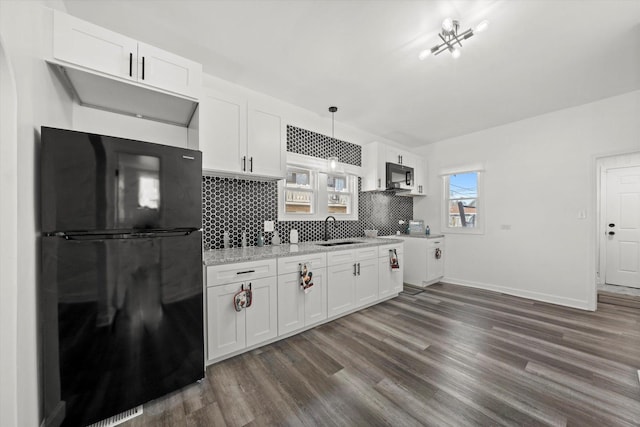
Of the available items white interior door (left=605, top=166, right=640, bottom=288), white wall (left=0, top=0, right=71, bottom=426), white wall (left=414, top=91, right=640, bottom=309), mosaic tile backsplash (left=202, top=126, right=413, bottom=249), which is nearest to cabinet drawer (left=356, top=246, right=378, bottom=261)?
mosaic tile backsplash (left=202, top=126, right=413, bottom=249)

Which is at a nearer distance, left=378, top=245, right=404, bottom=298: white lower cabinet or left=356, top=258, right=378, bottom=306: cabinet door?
left=356, top=258, right=378, bottom=306: cabinet door

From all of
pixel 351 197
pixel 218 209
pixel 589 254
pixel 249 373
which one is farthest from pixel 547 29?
pixel 249 373

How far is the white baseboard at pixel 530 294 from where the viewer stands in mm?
3295

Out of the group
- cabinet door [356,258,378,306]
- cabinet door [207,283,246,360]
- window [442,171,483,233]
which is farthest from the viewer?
window [442,171,483,233]

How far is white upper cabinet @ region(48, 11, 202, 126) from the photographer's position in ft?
4.75

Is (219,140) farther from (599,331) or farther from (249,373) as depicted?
Result: (599,331)

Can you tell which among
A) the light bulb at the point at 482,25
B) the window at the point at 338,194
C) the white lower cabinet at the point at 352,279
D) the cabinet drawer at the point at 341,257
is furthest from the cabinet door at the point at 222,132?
the light bulb at the point at 482,25

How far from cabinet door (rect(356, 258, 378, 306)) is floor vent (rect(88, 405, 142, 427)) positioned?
2.30 meters

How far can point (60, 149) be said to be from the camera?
4.25 feet

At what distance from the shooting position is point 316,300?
266cm

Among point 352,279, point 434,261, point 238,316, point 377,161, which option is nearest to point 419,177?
point 377,161

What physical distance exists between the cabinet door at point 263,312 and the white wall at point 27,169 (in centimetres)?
125

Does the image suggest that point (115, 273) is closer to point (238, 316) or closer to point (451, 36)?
point (238, 316)

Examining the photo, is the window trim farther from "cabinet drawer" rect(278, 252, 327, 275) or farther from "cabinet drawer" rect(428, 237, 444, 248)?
"cabinet drawer" rect(278, 252, 327, 275)
